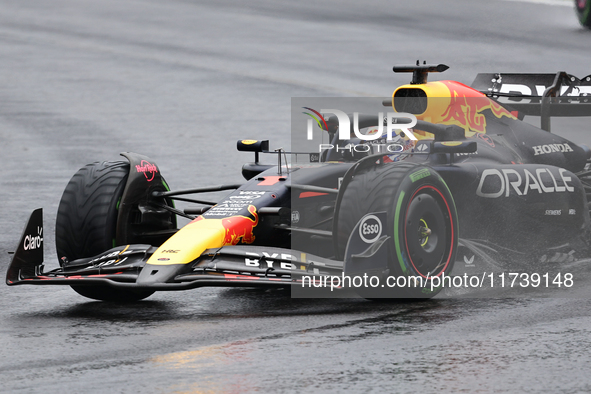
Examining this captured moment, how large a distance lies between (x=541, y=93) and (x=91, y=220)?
4.73m

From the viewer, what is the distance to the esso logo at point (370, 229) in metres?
6.38

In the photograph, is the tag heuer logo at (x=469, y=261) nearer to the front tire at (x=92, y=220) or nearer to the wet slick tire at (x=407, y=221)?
the wet slick tire at (x=407, y=221)

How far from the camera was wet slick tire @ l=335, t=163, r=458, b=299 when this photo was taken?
6.47 meters

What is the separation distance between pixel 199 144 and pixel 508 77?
7.02 meters

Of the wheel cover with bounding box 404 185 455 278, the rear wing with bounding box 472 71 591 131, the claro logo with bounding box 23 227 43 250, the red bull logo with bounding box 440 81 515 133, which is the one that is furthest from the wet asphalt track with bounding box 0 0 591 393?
the rear wing with bounding box 472 71 591 131

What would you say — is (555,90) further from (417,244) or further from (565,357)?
(565,357)

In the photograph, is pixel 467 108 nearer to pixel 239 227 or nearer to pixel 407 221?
pixel 407 221

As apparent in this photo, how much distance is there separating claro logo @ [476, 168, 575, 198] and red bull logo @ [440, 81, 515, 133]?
838 millimetres

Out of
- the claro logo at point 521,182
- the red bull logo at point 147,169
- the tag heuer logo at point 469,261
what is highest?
the red bull logo at point 147,169

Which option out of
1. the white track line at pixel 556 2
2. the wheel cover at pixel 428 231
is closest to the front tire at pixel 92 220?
the wheel cover at pixel 428 231

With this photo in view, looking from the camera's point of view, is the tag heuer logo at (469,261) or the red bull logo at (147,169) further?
the red bull logo at (147,169)

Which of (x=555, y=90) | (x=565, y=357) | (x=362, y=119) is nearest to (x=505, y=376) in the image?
(x=565, y=357)

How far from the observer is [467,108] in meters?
8.48

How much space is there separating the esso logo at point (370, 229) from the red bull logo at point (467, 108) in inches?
82.7
